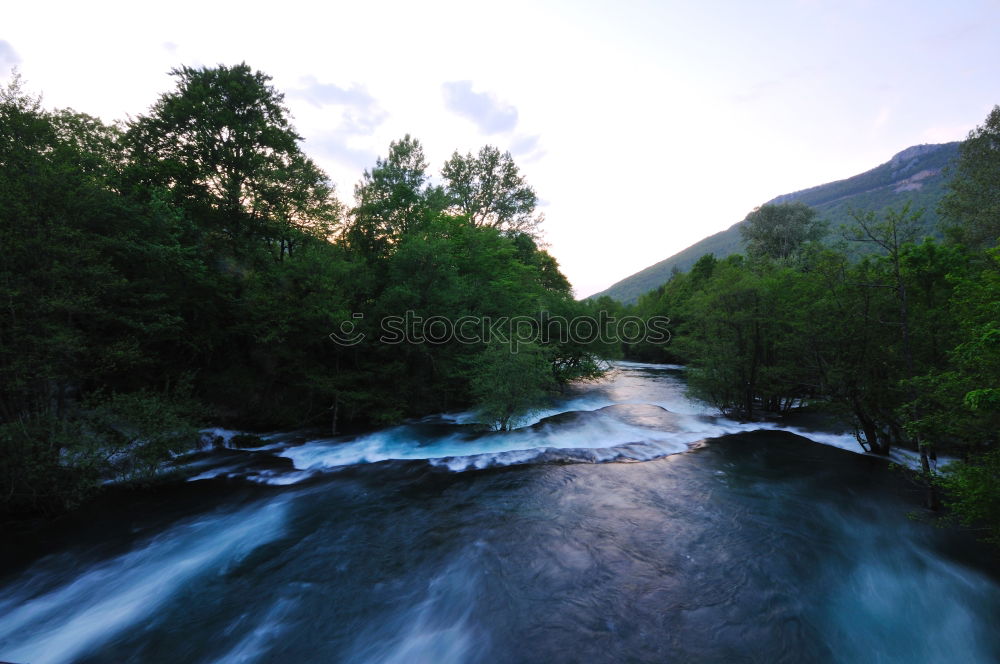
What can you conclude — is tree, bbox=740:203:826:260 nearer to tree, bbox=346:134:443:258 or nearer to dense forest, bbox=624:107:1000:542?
dense forest, bbox=624:107:1000:542

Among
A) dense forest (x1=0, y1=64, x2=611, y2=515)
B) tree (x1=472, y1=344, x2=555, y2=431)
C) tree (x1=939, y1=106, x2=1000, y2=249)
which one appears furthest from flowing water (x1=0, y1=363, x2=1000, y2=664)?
tree (x1=939, y1=106, x2=1000, y2=249)

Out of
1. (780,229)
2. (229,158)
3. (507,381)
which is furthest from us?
(780,229)

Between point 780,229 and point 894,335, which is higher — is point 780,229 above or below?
above

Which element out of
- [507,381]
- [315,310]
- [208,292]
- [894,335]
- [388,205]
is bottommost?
[507,381]

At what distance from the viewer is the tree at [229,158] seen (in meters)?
16.4

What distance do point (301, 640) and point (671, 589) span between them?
250 inches

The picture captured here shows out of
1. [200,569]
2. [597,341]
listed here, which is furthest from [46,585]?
[597,341]

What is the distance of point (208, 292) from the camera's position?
1507 centimetres

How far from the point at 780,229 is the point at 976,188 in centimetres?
2632

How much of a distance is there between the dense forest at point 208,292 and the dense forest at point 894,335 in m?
9.83

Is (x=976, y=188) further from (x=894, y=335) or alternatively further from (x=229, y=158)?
(x=229, y=158)

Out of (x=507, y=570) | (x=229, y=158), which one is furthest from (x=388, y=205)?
(x=507, y=570)

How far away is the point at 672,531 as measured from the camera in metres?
8.19

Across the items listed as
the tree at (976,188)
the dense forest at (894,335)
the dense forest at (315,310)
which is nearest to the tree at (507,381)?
the dense forest at (315,310)
